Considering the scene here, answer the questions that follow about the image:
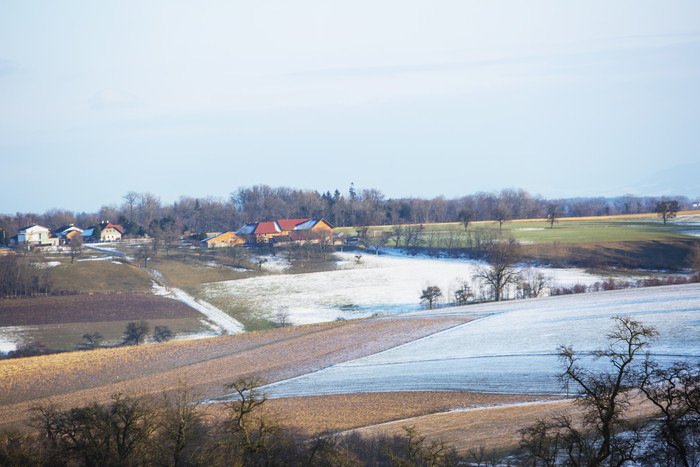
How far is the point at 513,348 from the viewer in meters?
32.9

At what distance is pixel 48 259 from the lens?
7888 cm

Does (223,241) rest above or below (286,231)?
below

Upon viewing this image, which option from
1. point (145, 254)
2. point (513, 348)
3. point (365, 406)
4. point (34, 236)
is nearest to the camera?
A: point (365, 406)

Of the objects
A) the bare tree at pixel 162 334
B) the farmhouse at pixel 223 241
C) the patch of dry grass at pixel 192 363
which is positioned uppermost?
the farmhouse at pixel 223 241

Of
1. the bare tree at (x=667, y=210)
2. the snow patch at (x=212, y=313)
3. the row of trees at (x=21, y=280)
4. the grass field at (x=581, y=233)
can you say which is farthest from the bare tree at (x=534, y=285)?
the bare tree at (x=667, y=210)

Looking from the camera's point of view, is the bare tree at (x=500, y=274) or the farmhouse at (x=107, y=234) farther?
the farmhouse at (x=107, y=234)

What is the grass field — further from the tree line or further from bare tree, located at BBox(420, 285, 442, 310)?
the tree line

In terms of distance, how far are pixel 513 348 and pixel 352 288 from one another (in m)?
35.8

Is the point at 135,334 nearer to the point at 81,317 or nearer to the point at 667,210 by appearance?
the point at 81,317

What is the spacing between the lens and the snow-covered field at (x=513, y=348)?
88.3 ft

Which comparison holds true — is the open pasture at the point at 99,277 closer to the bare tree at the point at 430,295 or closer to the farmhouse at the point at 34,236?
the bare tree at the point at 430,295

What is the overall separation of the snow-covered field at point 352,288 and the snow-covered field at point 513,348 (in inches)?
633

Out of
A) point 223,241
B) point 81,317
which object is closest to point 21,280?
point 81,317

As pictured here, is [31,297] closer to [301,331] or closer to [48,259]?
[48,259]
